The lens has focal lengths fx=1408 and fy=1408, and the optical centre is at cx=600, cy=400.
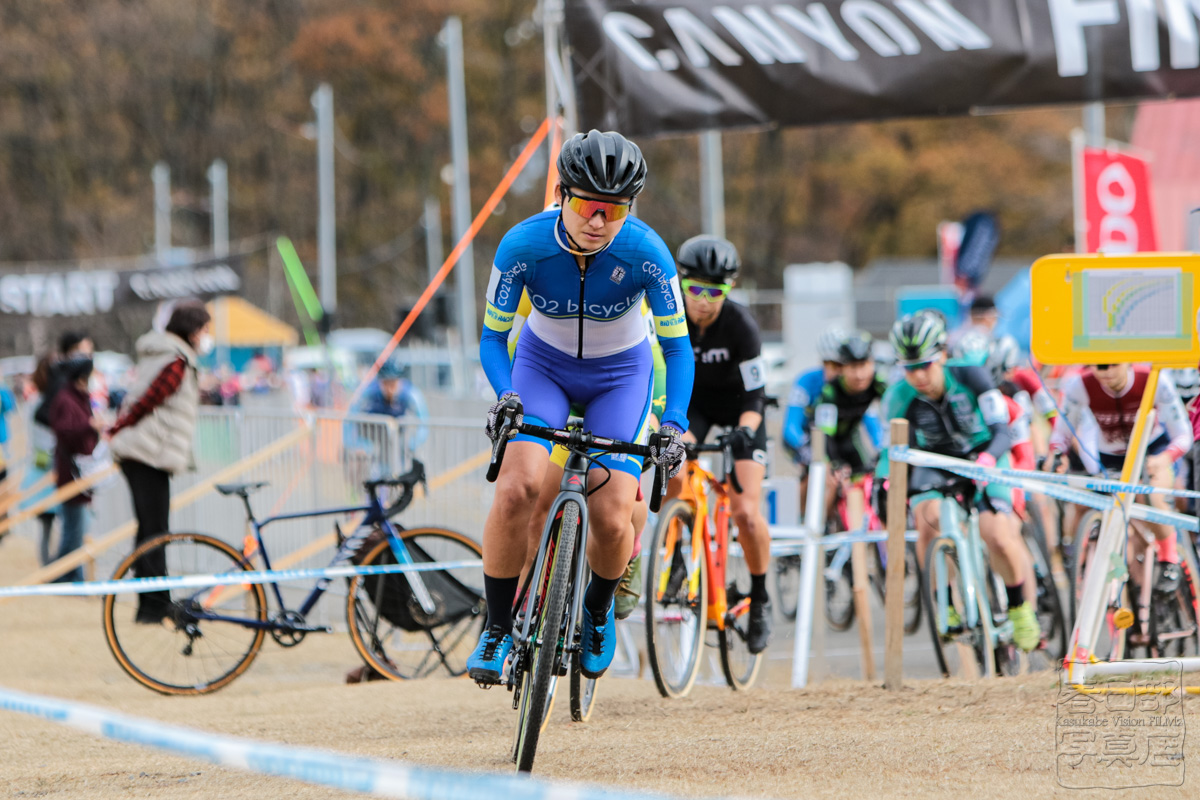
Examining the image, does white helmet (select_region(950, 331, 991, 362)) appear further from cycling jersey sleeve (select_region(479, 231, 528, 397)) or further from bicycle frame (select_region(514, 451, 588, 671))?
bicycle frame (select_region(514, 451, 588, 671))

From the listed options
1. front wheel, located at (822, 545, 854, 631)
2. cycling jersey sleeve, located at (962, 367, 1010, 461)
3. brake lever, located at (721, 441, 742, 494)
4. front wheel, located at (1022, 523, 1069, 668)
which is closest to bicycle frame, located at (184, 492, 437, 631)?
brake lever, located at (721, 441, 742, 494)

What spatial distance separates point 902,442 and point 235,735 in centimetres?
330

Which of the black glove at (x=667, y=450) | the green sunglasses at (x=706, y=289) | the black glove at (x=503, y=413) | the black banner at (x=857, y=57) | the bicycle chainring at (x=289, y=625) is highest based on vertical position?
the black banner at (x=857, y=57)

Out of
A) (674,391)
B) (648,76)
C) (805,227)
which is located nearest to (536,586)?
(674,391)

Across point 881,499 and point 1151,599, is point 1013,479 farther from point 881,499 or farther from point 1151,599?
point 881,499

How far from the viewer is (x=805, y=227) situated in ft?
185

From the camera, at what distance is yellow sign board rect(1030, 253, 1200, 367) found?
5918 mm

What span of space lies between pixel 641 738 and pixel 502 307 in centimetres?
181

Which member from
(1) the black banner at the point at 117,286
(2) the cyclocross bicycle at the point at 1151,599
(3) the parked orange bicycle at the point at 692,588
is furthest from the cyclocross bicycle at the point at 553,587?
(1) the black banner at the point at 117,286

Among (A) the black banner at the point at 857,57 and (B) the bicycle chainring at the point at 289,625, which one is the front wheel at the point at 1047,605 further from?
(B) the bicycle chainring at the point at 289,625

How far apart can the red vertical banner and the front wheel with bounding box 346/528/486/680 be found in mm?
5714

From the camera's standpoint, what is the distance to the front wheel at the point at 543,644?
4.63m

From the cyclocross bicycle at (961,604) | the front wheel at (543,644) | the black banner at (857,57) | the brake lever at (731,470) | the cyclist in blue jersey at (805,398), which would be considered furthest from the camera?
the cyclist in blue jersey at (805,398)

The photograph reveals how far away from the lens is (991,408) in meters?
8.11
